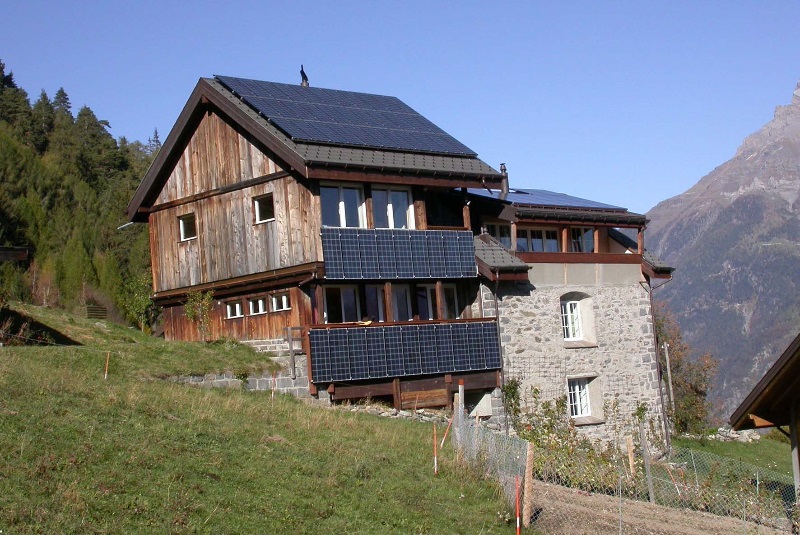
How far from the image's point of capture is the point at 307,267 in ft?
86.2

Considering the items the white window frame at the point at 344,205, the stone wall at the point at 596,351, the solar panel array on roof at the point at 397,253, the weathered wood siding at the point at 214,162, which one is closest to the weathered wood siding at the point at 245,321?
the solar panel array on roof at the point at 397,253

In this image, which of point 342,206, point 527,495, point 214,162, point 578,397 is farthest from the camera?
point 578,397

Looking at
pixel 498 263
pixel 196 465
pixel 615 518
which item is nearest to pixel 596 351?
pixel 498 263

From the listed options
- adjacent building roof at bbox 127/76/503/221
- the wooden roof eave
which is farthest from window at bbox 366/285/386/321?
the wooden roof eave

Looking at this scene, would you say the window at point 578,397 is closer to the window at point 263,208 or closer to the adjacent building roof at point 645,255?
the adjacent building roof at point 645,255

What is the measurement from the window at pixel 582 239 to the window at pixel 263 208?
10.6 metres

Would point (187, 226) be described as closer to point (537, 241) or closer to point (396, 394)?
point (396, 394)

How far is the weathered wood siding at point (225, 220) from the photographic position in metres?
26.7

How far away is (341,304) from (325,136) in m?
4.48

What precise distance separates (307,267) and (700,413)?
23344 millimetres

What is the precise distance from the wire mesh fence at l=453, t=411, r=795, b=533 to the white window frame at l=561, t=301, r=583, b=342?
34.3 feet

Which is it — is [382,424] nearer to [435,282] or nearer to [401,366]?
[401,366]

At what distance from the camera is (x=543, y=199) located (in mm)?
33781

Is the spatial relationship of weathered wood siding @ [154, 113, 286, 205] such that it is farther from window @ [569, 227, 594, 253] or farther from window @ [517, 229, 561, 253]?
window @ [569, 227, 594, 253]
